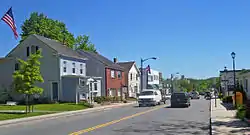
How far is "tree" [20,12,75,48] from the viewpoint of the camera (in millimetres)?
73062

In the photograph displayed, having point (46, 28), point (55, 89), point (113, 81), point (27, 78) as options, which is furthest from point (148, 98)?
point (46, 28)

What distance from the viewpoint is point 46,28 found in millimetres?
73750

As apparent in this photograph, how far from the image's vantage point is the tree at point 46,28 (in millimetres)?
73062

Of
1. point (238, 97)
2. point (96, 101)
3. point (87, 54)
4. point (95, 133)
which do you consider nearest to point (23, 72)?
point (95, 133)

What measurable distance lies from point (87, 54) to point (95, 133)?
47.1 metres

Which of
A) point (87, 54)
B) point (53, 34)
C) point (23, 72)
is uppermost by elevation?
point (53, 34)

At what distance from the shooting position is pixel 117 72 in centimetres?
6662

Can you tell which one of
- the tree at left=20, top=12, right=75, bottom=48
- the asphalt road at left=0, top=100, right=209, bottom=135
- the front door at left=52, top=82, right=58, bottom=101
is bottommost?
the asphalt road at left=0, top=100, right=209, bottom=135

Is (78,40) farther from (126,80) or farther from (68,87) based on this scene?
(68,87)

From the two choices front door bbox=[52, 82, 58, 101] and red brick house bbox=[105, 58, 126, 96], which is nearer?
front door bbox=[52, 82, 58, 101]

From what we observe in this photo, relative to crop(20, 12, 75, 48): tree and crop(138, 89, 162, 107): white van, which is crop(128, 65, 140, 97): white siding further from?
crop(138, 89, 162, 107): white van

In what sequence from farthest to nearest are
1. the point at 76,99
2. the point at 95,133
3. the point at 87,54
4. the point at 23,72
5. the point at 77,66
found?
the point at 87,54
the point at 77,66
the point at 76,99
the point at 23,72
the point at 95,133

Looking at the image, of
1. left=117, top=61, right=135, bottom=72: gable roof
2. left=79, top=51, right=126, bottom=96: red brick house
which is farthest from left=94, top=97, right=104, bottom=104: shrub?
left=117, top=61, right=135, bottom=72: gable roof

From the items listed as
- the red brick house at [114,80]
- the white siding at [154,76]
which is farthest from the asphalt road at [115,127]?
the white siding at [154,76]
